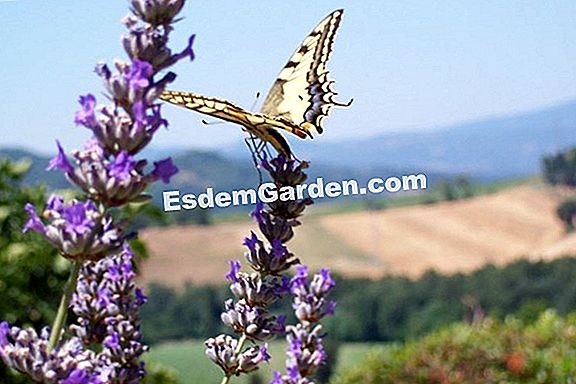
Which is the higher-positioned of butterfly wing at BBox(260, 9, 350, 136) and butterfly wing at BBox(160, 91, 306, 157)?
butterfly wing at BBox(260, 9, 350, 136)

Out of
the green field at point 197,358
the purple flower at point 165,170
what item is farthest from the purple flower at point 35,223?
the green field at point 197,358

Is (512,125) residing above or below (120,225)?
above

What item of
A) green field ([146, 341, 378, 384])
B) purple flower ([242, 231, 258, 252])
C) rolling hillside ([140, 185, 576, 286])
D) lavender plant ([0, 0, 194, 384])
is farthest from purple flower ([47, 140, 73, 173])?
rolling hillside ([140, 185, 576, 286])

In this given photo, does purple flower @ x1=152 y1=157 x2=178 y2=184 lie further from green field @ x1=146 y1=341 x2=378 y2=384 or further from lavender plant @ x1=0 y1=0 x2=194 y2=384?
green field @ x1=146 y1=341 x2=378 y2=384

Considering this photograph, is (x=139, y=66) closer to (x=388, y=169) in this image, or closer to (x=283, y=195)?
(x=283, y=195)

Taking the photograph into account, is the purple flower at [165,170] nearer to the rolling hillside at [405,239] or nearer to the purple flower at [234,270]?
the purple flower at [234,270]

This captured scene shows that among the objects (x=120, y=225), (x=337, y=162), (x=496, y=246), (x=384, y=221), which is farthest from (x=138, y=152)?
(x=496, y=246)
